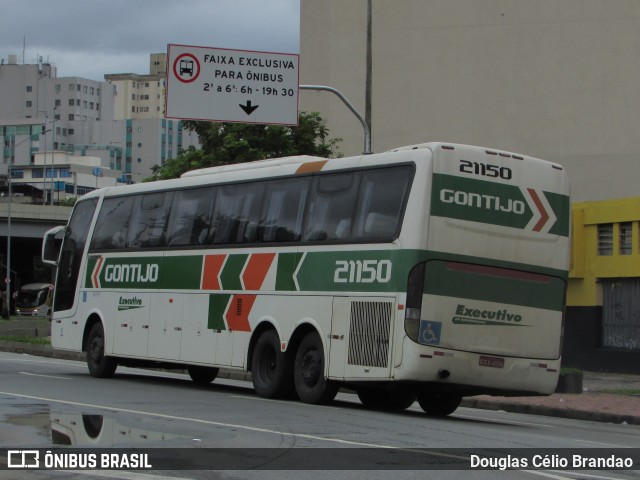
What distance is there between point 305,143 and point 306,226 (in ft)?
81.4

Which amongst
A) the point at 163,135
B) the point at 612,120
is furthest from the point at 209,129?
the point at 163,135

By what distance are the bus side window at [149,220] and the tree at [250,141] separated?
1831 cm

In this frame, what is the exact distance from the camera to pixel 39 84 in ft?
626

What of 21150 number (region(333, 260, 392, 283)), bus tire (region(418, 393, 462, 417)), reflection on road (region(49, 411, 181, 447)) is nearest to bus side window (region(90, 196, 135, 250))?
21150 number (region(333, 260, 392, 283))

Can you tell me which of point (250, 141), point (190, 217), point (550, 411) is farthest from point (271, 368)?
point (250, 141)

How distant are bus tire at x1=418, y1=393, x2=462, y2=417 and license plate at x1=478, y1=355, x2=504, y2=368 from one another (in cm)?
163

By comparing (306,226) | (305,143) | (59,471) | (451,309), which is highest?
(305,143)

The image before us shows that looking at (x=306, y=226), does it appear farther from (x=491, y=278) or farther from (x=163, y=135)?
(x=163, y=135)

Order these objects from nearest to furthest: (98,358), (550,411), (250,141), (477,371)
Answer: (477,371) < (550,411) < (98,358) < (250,141)

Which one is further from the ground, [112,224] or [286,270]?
[112,224]

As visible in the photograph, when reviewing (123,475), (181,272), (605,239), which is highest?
(605,239)

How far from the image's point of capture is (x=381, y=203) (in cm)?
1686

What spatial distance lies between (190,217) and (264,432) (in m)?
9.21

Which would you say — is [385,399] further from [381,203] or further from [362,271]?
[381,203]
